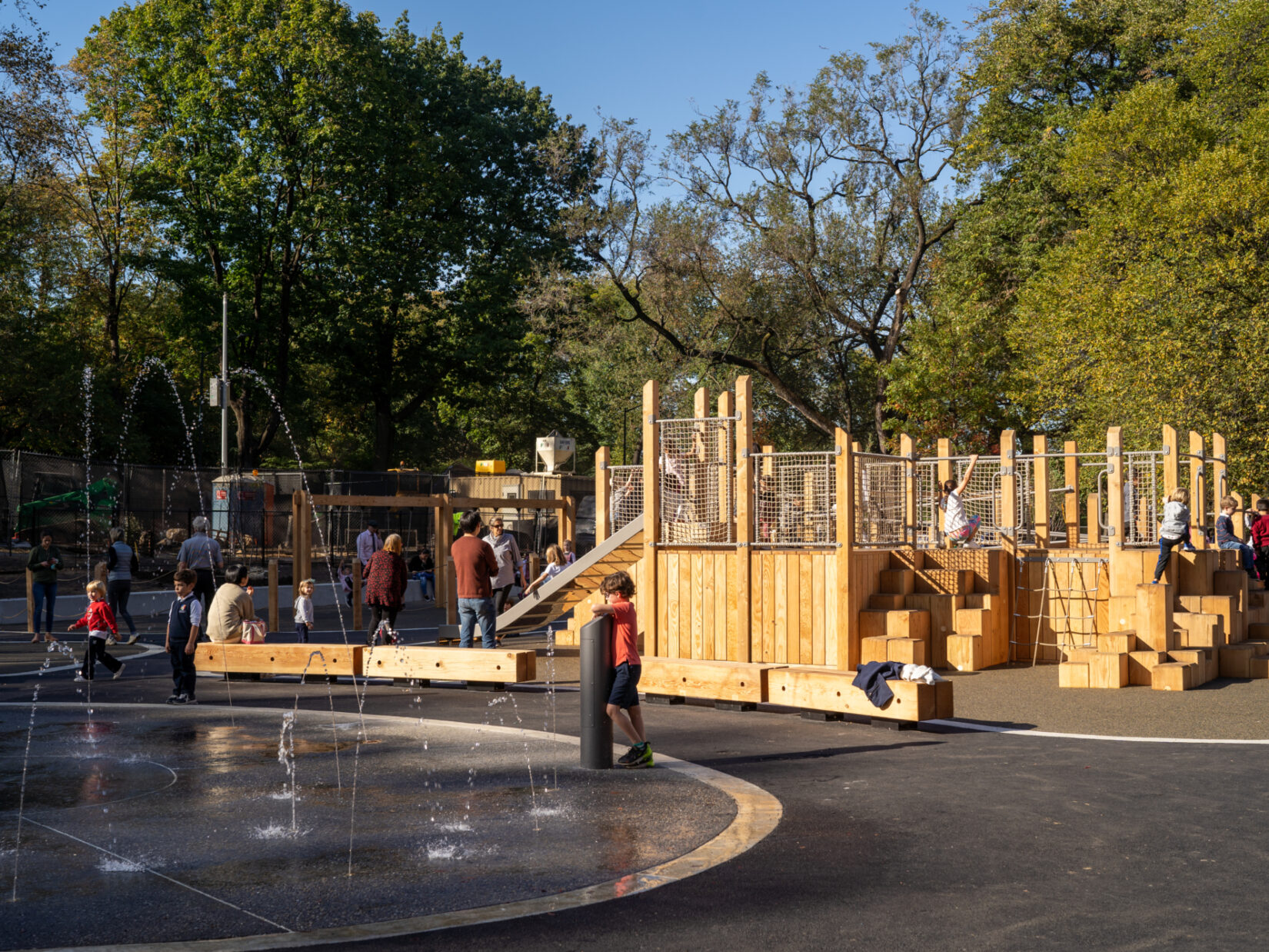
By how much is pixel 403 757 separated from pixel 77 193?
40742mm

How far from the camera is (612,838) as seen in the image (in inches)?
288

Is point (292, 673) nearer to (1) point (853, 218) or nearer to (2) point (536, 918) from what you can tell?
(2) point (536, 918)

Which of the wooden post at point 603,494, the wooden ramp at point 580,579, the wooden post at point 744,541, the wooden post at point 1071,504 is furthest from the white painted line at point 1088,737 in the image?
the wooden post at point 603,494

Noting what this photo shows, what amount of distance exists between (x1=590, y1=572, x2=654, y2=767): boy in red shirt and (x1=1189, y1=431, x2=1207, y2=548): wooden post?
12.3 meters

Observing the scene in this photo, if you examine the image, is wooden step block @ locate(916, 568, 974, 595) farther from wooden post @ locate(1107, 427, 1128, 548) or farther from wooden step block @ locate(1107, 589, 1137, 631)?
wooden post @ locate(1107, 427, 1128, 548)

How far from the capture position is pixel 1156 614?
15844 mm

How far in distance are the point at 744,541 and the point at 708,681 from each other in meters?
3.14

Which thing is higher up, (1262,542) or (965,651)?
(1262,542)

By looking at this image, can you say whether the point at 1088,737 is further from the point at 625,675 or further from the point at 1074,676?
the point at 625,675

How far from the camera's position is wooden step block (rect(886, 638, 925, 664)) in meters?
15.3

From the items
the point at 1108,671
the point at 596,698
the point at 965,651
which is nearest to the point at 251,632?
the point at 596,698

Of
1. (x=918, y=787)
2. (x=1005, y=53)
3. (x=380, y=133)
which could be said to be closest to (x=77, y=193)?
(x=380, y=133)

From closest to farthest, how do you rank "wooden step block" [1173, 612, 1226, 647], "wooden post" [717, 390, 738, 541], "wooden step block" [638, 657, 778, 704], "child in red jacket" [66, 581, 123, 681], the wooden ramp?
"wooden step block" [638, 657, 778, 704] → "child in red jacket" [66, 581, 123, 681] → "wooden step block" [1173, 612, 1226, 647] → "wooden post" [717, 390, 738, 541] → the wooden ramp

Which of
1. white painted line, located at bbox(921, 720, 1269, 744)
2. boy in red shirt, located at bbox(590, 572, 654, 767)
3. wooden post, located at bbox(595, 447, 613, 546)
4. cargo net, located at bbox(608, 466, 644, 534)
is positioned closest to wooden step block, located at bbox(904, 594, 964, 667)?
cargo net, located at bbox(608, 466, 644, 534)
